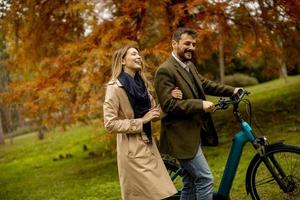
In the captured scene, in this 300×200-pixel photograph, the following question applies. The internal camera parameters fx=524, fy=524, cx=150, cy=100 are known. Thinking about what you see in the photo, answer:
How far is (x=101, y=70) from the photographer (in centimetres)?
916

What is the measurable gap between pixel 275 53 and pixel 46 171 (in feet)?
19.7

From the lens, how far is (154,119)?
4.68 meters

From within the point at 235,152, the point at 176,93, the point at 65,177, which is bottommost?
the point at 65,177

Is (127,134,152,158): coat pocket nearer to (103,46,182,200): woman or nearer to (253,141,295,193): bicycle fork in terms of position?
(103,46,182,200): woman

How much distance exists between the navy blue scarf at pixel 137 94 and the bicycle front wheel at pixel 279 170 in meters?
1.08

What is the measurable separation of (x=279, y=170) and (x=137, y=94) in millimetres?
1484

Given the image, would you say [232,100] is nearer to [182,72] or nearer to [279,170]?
[182,72]

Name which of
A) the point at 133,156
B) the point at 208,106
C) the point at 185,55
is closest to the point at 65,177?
the point at 133,156

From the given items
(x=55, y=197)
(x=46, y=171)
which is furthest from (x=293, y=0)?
(x=46, y=171)

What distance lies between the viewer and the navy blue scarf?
4.66 m

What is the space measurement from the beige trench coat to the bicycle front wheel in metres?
0.89

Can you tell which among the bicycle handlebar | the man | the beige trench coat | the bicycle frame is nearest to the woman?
the beige trench coat

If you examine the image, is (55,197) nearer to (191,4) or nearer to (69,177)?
(69,177)

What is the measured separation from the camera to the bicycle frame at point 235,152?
487 cm
